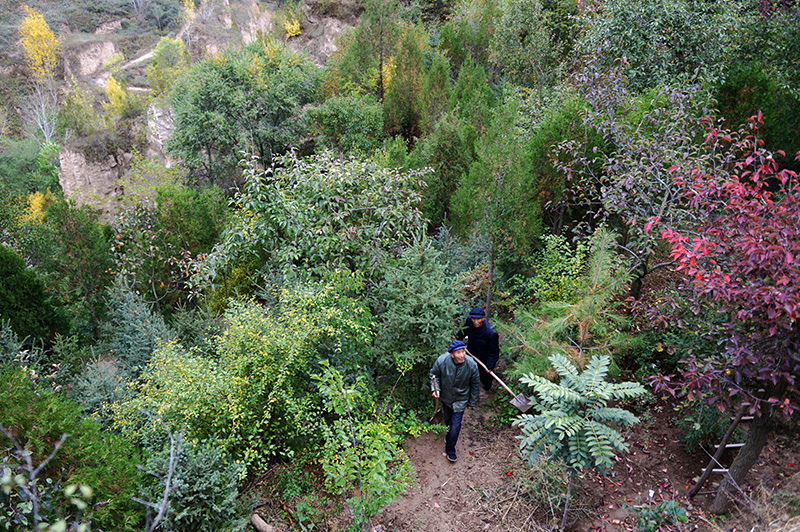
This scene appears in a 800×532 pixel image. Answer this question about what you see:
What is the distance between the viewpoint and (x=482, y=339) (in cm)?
553

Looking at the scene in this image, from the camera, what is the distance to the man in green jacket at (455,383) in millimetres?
4750

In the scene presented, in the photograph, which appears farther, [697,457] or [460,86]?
[460,86]

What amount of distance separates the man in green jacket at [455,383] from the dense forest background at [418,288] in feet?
1.58

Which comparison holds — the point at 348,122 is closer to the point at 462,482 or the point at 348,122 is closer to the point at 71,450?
the point at 462,482

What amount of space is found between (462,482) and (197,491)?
279cm

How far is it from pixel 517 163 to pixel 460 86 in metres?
8.51

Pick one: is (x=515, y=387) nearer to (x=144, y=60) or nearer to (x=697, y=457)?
(x=697, y=457)

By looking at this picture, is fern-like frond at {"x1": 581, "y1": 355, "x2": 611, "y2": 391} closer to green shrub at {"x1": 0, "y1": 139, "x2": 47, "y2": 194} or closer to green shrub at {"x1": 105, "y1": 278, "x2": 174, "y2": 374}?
green shrub at {"x1": 105, "y1": 278, "x2": 174, "y2": 374}

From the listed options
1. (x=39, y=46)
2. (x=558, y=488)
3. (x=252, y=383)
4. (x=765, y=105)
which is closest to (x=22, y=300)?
(x=252, y=383)

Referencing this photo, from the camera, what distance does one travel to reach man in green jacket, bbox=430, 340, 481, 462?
4.75 metres

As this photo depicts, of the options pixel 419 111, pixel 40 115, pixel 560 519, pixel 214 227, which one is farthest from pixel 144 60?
pixel 560 519

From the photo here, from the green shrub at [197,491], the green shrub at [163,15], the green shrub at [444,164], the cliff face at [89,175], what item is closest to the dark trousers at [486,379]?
the green shrub at [197,491]

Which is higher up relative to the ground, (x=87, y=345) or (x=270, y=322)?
(x=270, y=322)

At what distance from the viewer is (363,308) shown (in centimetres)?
540
